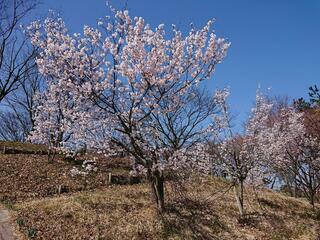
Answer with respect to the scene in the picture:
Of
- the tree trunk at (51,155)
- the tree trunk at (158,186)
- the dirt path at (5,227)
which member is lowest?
the dirt path at (5,227)

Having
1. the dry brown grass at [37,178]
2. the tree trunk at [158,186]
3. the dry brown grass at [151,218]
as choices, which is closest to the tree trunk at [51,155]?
the dry brown grass at [37,178]

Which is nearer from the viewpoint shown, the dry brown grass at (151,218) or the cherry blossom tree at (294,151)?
the dry brown grass at (151,218)

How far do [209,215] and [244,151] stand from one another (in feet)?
11.4

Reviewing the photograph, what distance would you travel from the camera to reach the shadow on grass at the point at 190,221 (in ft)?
43.0

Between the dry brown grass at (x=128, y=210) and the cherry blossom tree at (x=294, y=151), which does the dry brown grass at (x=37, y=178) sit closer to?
the dry brown grass at (x=128, y=210)

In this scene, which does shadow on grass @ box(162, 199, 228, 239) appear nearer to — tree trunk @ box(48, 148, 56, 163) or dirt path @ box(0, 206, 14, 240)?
dirt path @ box(0, 206, 14, 240)

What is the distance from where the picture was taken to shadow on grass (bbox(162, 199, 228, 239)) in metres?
13.1

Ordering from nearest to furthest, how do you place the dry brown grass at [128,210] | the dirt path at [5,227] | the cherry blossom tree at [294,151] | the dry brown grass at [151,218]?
the dirt path at [5,227] → the dry brown grass at [151,218] → the dry brown grass at [128,210] → the cherry blossom tree at [294,151]

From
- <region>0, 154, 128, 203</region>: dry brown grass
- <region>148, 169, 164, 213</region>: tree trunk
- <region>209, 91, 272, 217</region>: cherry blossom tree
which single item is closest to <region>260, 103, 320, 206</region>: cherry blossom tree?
<region>209, 91, 272, 217</region>: cherry blossom tree

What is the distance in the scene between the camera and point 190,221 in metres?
14.0

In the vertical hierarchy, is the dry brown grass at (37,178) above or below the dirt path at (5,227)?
above

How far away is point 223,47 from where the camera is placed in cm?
1119

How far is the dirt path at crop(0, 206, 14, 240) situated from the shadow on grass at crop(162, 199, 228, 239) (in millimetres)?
5206

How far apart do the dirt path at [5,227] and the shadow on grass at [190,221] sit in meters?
5.21
